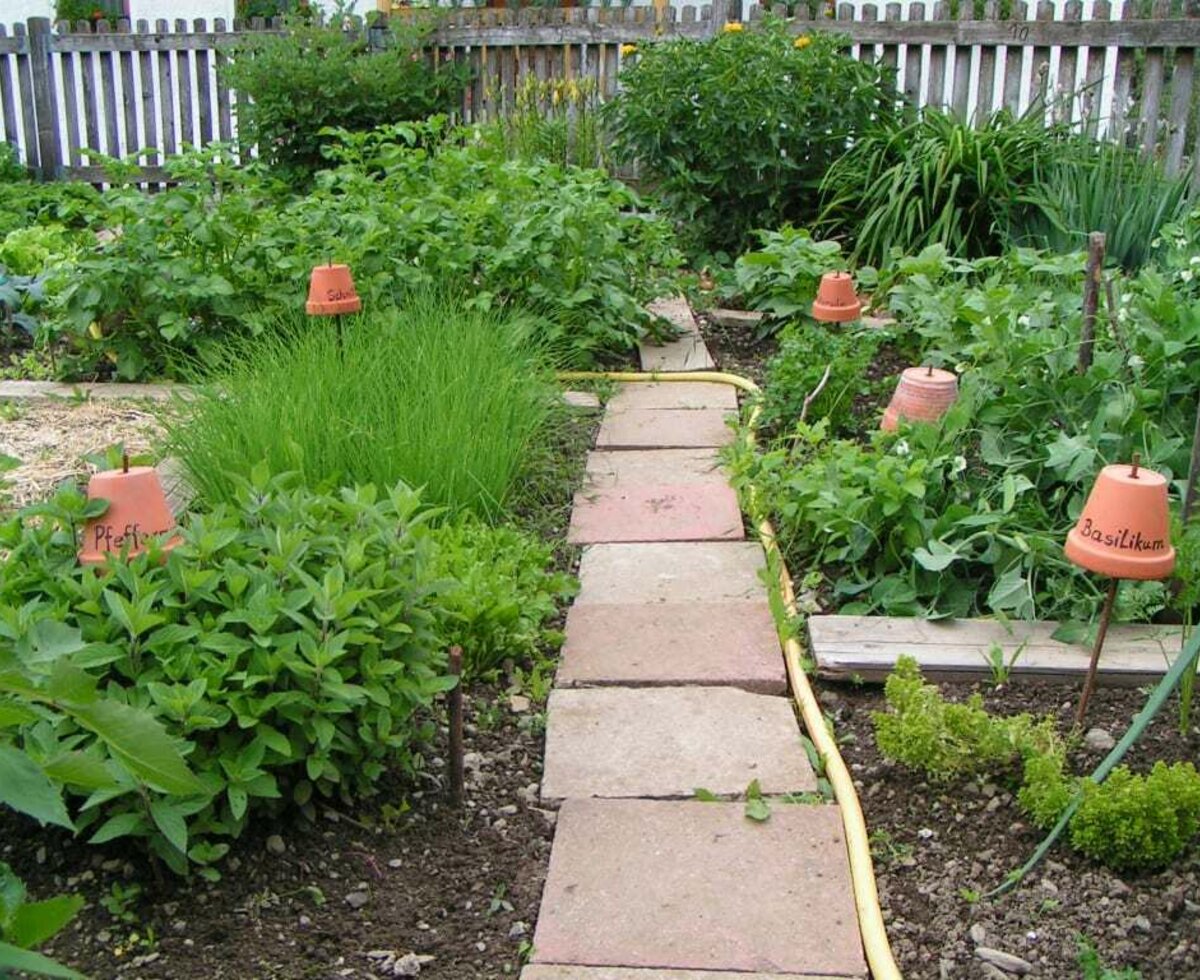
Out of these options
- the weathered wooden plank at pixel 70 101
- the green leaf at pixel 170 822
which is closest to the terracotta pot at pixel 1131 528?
the green leaf at pixel 170 822

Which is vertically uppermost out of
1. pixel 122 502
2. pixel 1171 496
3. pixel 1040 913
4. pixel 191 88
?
pixel 191 88

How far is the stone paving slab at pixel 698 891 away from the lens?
1.98 metres

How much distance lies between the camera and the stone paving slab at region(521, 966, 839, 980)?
1922mm

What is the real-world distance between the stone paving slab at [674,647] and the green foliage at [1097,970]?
92 centimetres

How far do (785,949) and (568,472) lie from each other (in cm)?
216

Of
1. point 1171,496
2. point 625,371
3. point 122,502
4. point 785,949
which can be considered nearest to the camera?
point 785,949

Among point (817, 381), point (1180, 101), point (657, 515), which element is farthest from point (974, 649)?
point (1180, 101)

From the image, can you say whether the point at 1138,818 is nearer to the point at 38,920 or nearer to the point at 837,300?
the point at 38,920

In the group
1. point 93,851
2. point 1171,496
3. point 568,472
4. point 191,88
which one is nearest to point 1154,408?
point 1171,496

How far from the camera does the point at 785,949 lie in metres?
1.99

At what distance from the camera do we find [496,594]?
9.66ft

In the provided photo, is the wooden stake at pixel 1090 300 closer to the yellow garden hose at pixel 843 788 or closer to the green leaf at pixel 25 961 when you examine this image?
the yellow garden hose at pixel 843 788

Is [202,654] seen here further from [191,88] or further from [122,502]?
[191,88]

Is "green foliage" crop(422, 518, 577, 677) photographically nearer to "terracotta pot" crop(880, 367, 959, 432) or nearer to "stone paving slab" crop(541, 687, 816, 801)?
"stone paving slab" crop(541, 687, 816, 801)
